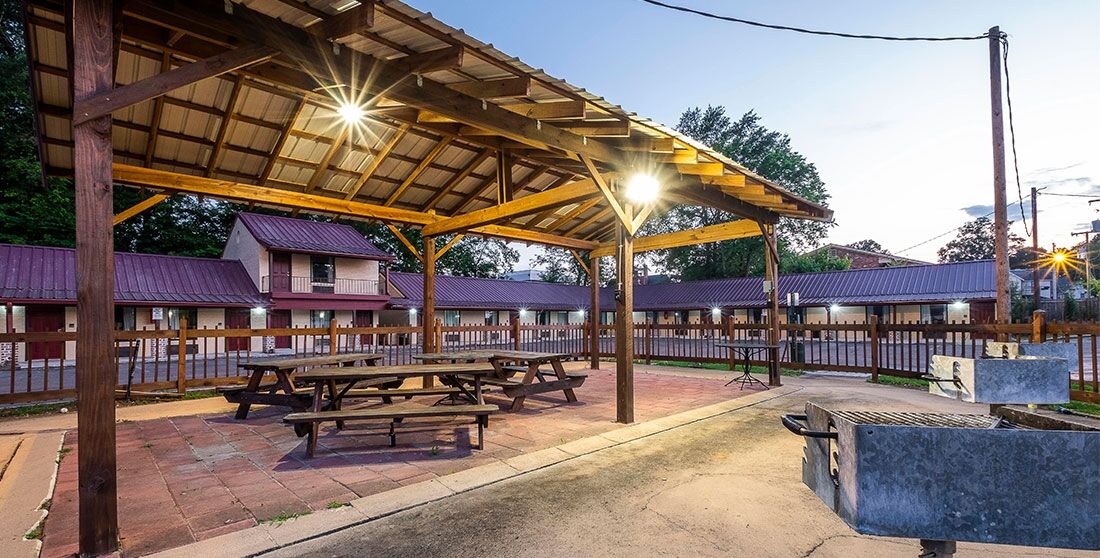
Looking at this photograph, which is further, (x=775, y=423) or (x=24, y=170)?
(x=24, y=170)

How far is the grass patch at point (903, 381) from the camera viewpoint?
9070mm

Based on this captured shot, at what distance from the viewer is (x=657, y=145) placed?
5.75 meters

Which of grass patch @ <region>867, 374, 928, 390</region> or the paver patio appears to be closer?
the paver patio

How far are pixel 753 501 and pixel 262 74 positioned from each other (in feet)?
18.7

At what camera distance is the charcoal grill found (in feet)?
4.65

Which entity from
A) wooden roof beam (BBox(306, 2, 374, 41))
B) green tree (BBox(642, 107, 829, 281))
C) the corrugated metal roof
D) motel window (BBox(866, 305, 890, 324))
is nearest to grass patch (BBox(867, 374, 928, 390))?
wooden roof beam (BBox(306, 2, 374, 41))

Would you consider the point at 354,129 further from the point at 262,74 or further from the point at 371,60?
the point at 371,60

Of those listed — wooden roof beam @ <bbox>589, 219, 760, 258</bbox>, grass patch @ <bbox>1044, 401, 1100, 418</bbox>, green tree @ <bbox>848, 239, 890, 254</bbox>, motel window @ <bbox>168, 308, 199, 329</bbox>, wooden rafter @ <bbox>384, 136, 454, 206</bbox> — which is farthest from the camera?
green tree @ <bbox>848, 239, 890, 254</bbox>

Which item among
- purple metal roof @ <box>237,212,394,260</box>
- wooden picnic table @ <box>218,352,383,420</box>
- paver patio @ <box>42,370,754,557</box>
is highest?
purple metal roof @ <box>237,212,394,260</box>

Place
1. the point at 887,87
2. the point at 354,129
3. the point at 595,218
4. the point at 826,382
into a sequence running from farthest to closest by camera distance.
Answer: the point at 887,87 → the point at 595,218 → the point at 826,382 → the point at 354,129

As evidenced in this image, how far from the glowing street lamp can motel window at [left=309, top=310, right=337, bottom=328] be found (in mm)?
25425

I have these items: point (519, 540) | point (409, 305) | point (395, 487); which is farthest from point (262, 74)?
point (409, 305)

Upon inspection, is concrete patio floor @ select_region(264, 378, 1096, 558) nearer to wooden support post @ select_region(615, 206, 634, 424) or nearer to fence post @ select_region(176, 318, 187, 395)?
wooden support post @ select_region(615, 206, 634, 424)

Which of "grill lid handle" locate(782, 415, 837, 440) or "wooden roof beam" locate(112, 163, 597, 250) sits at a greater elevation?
"wooden roof beam" locate(112, 163, 597, 250)
